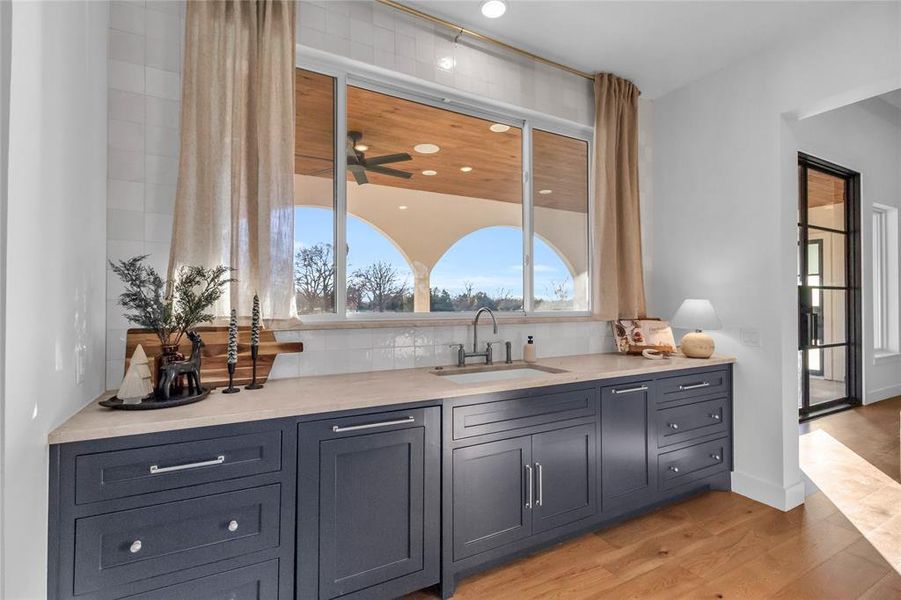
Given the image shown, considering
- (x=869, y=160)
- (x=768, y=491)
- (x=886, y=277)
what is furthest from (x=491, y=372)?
(x=886, y=277)

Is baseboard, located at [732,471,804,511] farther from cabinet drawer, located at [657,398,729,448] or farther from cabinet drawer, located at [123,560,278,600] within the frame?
cabinet drawer, located at [123,560,278,600]

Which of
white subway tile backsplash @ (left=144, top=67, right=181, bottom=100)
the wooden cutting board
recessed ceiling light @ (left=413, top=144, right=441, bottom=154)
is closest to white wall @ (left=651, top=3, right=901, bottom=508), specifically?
recessed ceiling light @ (left=413, top=144, right=441, bottom=154)

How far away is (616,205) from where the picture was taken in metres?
3.30

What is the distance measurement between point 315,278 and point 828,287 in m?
4.79

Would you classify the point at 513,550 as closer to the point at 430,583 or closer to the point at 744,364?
the point at 430,583

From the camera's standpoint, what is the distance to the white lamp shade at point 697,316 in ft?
9.96

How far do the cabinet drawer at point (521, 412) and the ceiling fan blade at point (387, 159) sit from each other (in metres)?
1.45

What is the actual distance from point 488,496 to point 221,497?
112cm

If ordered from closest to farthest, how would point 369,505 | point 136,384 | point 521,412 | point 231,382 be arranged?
point 136,384 < point 369,505 < point 231,382 < point 521,412

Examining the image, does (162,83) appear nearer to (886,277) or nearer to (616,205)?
(616,205)

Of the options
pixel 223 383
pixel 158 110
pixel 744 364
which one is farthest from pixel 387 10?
pixel 744 364

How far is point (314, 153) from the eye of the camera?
2438mm

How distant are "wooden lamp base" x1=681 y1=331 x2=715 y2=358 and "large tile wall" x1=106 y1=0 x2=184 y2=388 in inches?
122

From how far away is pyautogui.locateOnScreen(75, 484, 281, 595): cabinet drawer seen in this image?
1360 mm
